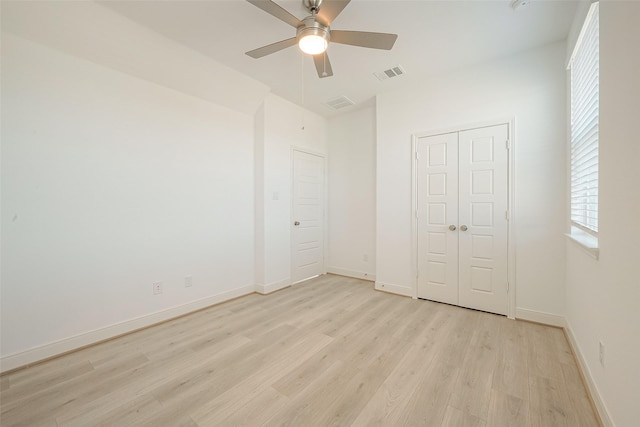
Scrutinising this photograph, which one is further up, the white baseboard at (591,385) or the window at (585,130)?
the window at (585,130)

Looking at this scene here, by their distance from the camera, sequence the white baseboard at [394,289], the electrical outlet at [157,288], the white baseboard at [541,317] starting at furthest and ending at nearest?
1. the white baseboard at [394,289]
2. the electrical outlet at [157,288]
3. the white baseboard at [541,317]

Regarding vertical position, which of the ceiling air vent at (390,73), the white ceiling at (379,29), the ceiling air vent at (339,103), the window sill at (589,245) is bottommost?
the window sill at (589,245)

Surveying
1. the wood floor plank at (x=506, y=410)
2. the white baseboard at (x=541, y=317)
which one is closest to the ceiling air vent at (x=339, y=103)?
the white baseboard at (x=541, y=317)

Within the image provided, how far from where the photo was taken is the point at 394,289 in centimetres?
368

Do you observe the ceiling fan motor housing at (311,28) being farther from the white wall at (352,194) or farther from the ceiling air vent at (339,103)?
the white wall at (352,194)

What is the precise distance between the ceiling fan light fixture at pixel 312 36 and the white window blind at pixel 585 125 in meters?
1.91

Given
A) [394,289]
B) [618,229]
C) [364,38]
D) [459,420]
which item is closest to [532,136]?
[618,229]

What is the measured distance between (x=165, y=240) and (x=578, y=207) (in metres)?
4.17

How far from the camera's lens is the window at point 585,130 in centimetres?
177

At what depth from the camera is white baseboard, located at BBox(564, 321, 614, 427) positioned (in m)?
1.39

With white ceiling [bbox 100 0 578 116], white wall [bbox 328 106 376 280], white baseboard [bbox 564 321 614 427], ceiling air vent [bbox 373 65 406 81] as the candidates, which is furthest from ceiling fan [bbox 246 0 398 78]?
white baseboard [bbox 564 321 614 427]

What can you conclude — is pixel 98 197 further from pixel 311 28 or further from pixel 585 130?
pixel 585 130

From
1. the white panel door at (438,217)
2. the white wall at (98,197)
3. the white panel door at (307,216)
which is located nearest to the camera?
the white wall at (98,197)

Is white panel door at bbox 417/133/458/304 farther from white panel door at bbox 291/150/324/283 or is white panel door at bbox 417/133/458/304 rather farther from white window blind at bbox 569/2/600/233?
white panel door at bbox 291/150/324/283
